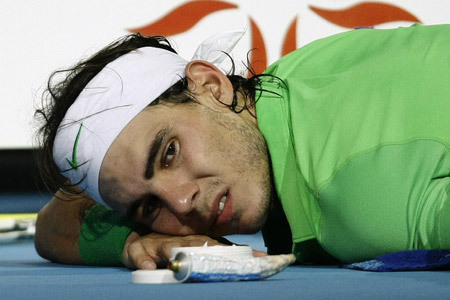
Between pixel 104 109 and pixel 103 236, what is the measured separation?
27cm

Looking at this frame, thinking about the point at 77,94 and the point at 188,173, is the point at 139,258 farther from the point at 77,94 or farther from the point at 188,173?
the point at 77,94

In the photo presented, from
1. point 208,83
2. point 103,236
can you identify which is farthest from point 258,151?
point 103,236

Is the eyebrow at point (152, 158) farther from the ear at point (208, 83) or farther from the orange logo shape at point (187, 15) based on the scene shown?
the orange logo shape at point (187, 15)

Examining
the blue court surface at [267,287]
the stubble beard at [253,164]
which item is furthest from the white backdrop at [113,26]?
the blue court surface at [267,287]

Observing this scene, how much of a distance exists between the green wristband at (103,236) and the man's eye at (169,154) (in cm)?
24

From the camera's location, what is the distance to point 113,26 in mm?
2801

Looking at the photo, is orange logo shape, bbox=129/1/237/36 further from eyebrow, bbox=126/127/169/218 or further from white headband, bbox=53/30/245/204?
eyebrow, bbox=126/127/169/218

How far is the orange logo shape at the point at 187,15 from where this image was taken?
2803mm

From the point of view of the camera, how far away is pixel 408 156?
1.32m

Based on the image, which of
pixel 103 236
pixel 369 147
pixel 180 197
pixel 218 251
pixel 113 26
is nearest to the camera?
pixel 218 251

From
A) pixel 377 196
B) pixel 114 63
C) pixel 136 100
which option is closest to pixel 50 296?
pixel 377 196

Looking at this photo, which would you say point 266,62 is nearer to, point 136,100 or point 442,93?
point 136,100

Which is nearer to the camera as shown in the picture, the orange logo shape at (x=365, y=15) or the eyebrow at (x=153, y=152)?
the eyebrow at (x=153, y=152)

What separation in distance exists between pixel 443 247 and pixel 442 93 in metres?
0.26
